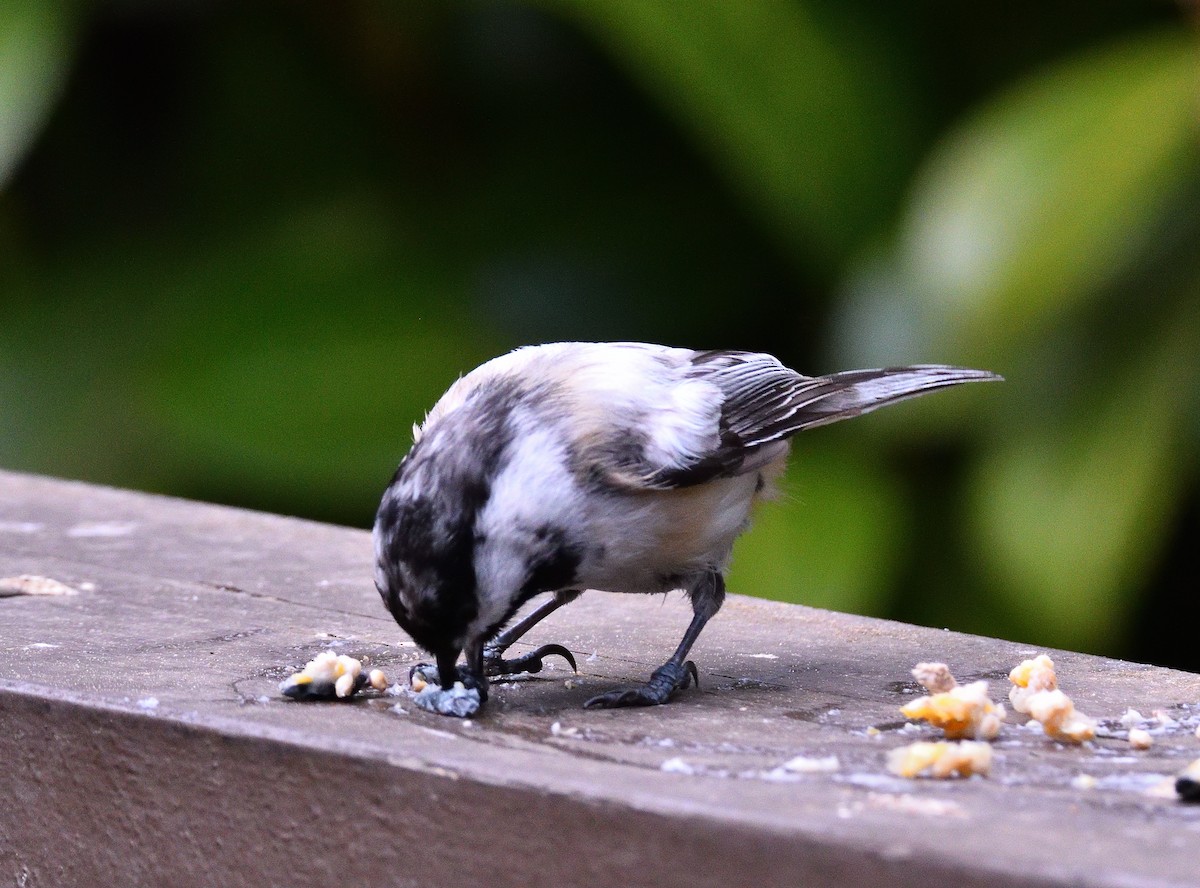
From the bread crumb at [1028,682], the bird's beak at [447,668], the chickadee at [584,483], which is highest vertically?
the chickadee at [584,483]

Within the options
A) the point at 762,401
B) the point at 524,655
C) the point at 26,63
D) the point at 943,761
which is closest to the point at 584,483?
the point at 524,655

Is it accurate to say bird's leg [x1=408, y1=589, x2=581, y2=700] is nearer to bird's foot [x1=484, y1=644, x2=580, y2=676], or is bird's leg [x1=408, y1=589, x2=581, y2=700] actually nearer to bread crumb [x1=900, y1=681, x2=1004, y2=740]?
bird's foot [x1=484, y1=644, x2=580, y2=676]

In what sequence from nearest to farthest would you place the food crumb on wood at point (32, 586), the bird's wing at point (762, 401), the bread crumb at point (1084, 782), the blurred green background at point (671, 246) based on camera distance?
the bread crumb at point (1084, 782) < the bird's wing at point (762, 401) < the food crumb on wood at point (32, 586) < the blurred green background at point (671, 246)

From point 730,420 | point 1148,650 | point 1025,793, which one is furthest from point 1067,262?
point 1025,793

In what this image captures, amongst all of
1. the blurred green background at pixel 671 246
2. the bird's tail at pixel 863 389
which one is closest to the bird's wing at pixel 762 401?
the bird's tail at pixel 863 389

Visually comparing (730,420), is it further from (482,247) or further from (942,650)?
(482,247)

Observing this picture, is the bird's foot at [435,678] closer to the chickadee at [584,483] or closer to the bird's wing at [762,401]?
the chickadee at [584,483]

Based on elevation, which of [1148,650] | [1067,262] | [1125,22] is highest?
[1125,22]

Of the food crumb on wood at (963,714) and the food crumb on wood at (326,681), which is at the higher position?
the food crumb on wood at (963,714)
